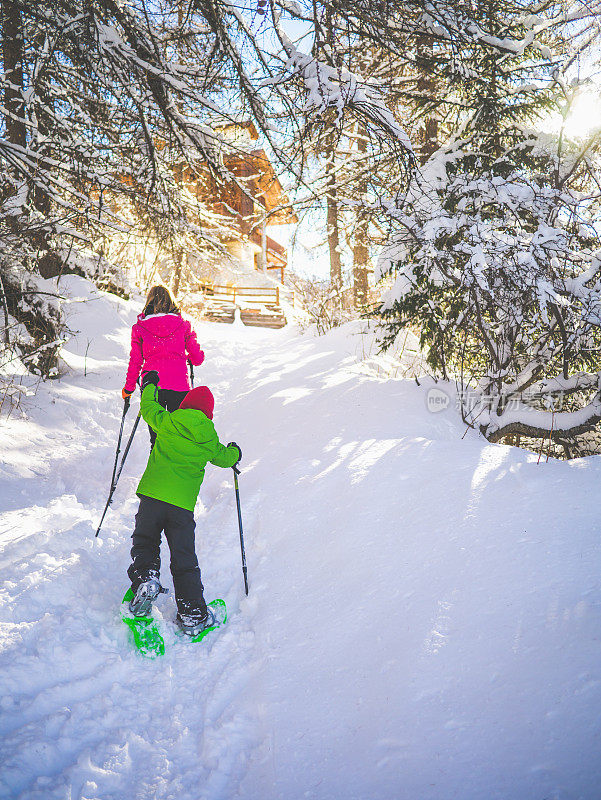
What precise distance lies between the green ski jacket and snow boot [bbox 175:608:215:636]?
2.16ft

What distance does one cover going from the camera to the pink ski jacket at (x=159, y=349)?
4520 millimetres

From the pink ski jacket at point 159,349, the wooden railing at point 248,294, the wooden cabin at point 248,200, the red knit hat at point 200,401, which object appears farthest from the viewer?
the wooden railing at point 248,294

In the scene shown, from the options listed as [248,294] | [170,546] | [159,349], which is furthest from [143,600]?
[248,294]

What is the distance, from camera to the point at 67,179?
656 cm

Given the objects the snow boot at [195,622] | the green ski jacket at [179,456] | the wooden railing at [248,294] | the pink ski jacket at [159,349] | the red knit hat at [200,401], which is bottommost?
the snow boot at [195,622]

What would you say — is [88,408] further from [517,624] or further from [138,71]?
[517,624]

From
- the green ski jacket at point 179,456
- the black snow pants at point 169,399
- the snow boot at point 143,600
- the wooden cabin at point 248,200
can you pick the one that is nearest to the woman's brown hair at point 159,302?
the black snow pants at point 169,399

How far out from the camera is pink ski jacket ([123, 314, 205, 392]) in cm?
452

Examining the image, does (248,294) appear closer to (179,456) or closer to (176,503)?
(179,456)

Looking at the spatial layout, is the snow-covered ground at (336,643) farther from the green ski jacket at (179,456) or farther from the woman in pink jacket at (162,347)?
the woman in pink jacket at (162,347)

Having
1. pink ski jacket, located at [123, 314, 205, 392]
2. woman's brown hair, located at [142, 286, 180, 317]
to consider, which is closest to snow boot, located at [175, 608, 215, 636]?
pink ski jacket, located at [123, 314, 205, 392]

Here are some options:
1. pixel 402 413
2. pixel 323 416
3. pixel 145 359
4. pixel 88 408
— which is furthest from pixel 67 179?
pixel 402 413

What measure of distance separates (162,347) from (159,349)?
0.12 ft

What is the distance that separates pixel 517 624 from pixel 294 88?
13.6ft
